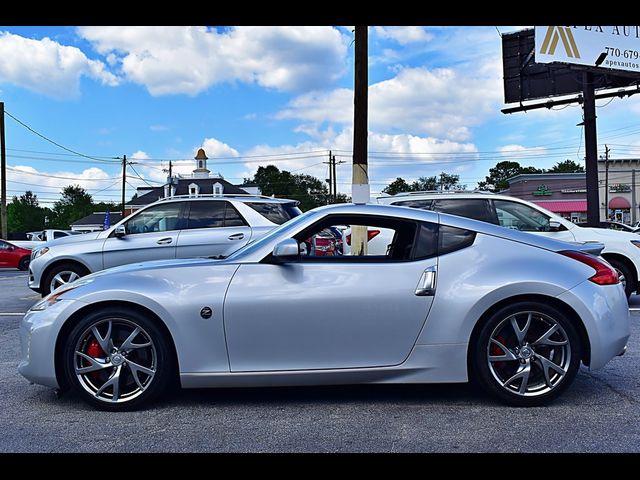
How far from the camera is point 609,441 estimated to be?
3223 mm

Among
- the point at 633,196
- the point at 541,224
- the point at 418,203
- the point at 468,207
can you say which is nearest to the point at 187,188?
the point at 633,196

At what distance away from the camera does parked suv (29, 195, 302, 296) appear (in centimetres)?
832

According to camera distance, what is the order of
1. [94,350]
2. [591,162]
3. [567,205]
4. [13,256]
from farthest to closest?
1. [567,205]
2. [13,256]
3. [591,162]
4. [94,350]

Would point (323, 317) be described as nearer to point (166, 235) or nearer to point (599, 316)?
point (599, 316)

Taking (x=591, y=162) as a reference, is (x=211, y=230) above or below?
below

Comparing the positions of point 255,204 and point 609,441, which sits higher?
point 255,204

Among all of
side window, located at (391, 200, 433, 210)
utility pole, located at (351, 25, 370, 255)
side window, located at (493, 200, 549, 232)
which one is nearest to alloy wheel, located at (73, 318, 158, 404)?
side window, located at (391, 200, 433, 210)

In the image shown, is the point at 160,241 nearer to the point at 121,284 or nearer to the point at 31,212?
the point at 121,284

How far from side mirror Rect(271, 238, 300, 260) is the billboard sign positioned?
19.8 metres

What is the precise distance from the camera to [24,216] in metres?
117

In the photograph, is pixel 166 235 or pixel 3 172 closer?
pixel 166 235

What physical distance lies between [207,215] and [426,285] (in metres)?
5.37
